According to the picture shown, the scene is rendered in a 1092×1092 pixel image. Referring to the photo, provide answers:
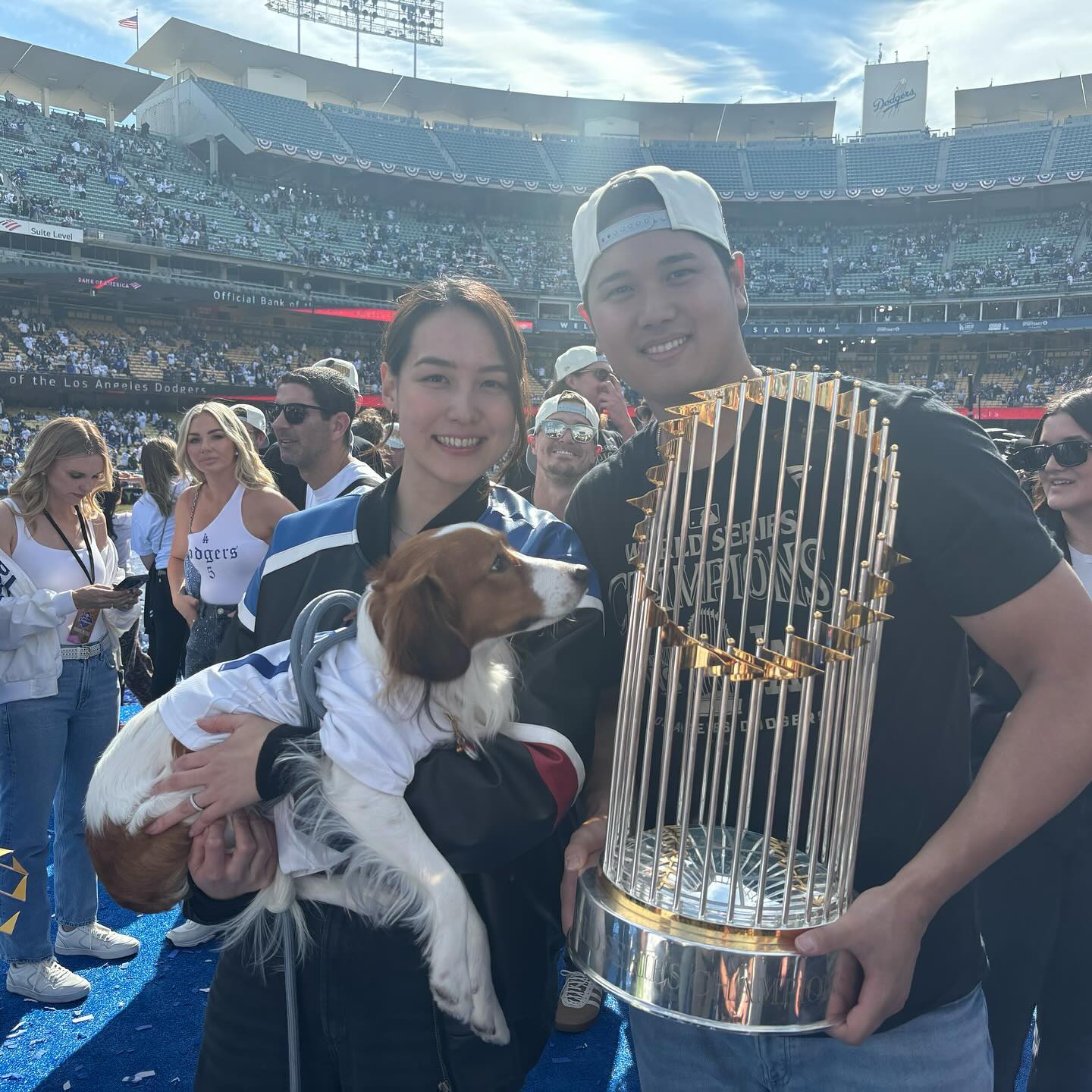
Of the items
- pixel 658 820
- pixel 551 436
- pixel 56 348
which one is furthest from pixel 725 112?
pixel 658 820

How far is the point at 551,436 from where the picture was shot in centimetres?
477

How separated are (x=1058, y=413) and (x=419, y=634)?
9.73 ft

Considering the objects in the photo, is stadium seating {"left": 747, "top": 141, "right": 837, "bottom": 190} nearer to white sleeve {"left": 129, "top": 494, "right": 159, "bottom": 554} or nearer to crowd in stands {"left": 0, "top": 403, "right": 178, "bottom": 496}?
crowd in stands {"left": 0, "top": 403, "right": 178, "bottom": 496}

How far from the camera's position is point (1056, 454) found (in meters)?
3.29

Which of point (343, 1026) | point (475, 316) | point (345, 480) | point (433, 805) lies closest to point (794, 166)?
point (345, 480)

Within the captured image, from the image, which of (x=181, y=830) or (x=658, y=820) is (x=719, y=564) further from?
(x=181, y=830)

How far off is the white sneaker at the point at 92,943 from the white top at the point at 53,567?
1.53 m

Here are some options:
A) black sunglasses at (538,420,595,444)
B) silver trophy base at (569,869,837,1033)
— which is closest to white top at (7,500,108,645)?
black sunglasses at (538,420,595,444)

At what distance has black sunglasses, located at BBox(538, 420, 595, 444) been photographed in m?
4.74

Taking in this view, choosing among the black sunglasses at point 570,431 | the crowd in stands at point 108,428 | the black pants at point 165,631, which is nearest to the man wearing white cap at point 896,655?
the black sunglasses at point 570,431

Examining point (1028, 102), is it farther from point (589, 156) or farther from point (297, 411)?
point (297, 411)

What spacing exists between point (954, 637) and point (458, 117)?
62.0 m

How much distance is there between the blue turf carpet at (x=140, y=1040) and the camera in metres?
3.47

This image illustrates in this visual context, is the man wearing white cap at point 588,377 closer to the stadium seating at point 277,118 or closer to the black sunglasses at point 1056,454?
the black sunglasses at point 1056,454
